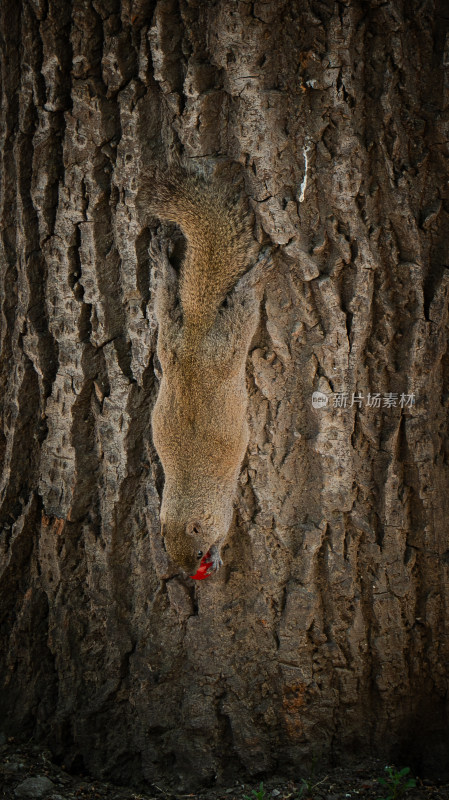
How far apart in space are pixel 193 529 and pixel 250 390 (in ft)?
1.68

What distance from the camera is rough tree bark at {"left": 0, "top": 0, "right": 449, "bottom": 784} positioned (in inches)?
75.5

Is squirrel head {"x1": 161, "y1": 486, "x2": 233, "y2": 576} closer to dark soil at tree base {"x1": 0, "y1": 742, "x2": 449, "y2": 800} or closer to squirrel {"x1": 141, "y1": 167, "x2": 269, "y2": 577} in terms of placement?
squirrel {"x1": 141, "y1": 167, "x2": 269, "y2": 577}

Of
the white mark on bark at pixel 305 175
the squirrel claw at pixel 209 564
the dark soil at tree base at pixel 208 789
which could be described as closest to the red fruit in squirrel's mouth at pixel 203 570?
the squirrel claw at pixel 209 564

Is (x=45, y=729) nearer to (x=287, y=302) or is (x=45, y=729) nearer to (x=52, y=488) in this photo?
(x=52, y=488)

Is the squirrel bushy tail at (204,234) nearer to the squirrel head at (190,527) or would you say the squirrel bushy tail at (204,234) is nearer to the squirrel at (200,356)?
the squirrel at (200,356)

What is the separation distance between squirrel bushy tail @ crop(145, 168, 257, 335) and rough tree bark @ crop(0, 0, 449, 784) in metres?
0.07

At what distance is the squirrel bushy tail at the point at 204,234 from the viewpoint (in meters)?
2.01

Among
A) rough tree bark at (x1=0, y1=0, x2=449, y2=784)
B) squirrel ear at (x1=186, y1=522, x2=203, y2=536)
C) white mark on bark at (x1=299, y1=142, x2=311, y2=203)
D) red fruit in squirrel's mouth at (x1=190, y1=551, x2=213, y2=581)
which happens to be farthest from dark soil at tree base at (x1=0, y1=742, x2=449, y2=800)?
white mark on bark at (x1=299, y1=142, x2=311, y2=203)

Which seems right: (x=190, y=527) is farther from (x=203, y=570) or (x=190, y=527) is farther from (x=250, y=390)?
(x=250, y=390)

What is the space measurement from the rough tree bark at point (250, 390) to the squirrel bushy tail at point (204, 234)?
0.23ft

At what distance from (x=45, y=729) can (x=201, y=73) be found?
2430 millimetres

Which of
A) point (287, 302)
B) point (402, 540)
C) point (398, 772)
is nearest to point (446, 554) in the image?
point (402, 540)

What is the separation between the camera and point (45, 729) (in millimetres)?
2422

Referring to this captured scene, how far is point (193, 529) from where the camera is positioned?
2.12 meters
